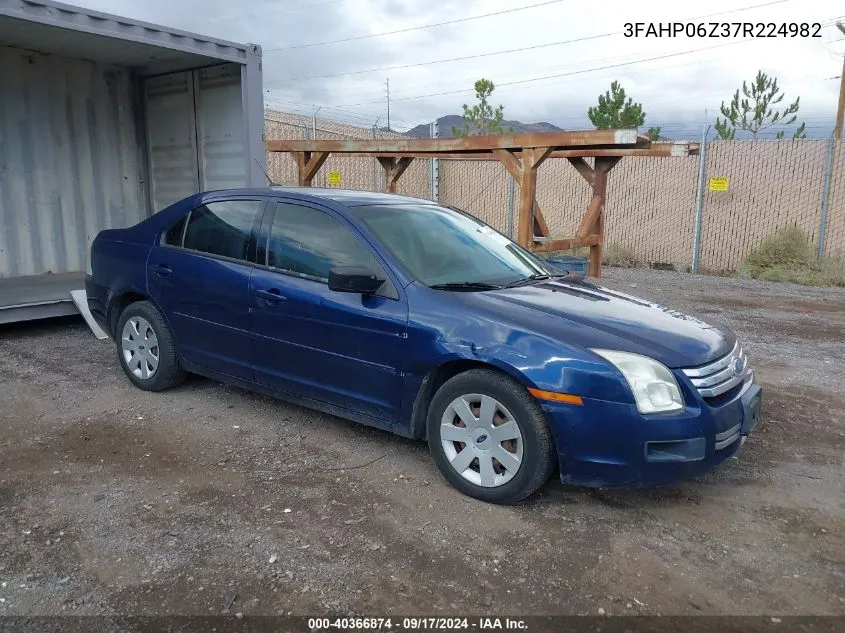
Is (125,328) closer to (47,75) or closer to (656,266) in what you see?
(47,75)

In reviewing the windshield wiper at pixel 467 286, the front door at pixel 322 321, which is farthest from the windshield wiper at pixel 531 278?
the front door at pixel 322 321

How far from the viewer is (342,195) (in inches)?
182

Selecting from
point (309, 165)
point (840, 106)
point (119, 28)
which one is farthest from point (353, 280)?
point (840, 106)

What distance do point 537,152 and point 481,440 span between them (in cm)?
401

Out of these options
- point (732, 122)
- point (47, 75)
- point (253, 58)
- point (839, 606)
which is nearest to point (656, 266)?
point (253, 58)

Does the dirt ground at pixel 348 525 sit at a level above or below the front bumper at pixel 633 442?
below

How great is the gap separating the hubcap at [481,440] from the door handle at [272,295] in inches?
51.9

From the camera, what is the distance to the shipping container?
25.8ft

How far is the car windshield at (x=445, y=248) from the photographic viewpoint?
13.4 feet

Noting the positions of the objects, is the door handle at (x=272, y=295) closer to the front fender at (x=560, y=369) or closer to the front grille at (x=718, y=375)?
the front fender at (x=560, y=369)

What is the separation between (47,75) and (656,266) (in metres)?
11.2

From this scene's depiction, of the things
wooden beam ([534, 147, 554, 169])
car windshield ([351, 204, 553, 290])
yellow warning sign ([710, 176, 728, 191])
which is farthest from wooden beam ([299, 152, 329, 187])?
yellow warning sign ([710, 176, 728, 191])

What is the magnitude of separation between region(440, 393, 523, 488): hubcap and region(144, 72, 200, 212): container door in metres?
6.55

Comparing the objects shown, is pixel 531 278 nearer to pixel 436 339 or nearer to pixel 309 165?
pixel 436 339
